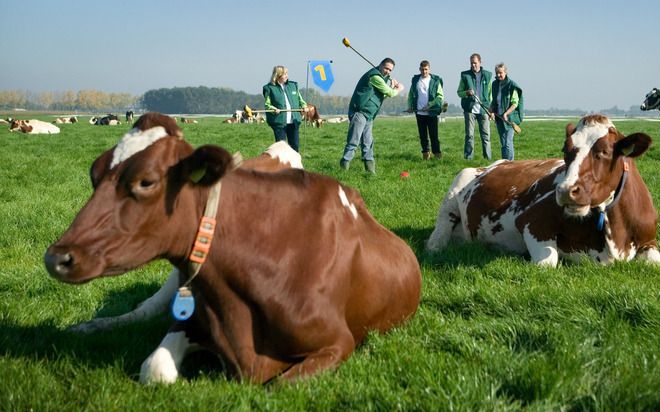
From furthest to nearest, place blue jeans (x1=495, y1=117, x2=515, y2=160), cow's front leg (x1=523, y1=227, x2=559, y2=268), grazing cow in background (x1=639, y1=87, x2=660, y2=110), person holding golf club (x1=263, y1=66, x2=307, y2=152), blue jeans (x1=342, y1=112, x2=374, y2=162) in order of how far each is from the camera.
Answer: blue jeans (x1=495, y1=117, x2=515, y2=160) < blue jeans (x1=342, y1=112, x2=374, y2=162) < person holding golf club (x1=263, y1=66, x2=307, y2=152) < grazing cow in background (x1=639, y1=87, x2=660, y2=110) < cow's front leg (x1=523, y1=227, x2=559, y2=268)

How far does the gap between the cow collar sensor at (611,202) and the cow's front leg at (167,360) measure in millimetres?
3889

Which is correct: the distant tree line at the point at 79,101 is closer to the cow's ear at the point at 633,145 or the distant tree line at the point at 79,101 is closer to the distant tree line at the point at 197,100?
the distant tree line at the point at 197,100

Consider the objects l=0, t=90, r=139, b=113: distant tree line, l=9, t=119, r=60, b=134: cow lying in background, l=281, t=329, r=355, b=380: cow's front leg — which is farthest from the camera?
l=0, t=90, r=139, b=113: distant tree line

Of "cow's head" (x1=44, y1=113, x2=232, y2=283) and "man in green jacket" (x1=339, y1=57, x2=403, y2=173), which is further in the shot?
"man in green jacket" (x1=339, y1=57, x2=403, y2=173)

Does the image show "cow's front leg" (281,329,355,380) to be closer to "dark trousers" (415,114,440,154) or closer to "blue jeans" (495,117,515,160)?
"blue jeans" (495,117,515,160)

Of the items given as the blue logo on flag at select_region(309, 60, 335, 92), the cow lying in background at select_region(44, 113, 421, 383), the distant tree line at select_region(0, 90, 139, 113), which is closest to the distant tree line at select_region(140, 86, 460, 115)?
the distant tree line at select_region(0, 90, 139, 113)

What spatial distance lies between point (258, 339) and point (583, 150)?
3589mm

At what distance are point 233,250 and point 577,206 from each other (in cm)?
345

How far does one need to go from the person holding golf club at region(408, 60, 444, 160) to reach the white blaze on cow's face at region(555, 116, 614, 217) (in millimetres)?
9155

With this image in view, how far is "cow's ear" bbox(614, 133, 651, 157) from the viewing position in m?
5.21

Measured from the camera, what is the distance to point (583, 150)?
536cm

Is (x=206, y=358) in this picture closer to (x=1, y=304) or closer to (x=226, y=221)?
(x=226, y=221)

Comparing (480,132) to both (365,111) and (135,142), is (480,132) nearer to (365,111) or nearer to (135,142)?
(365,111)

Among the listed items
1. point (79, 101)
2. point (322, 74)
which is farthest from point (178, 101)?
point (322, 74)
